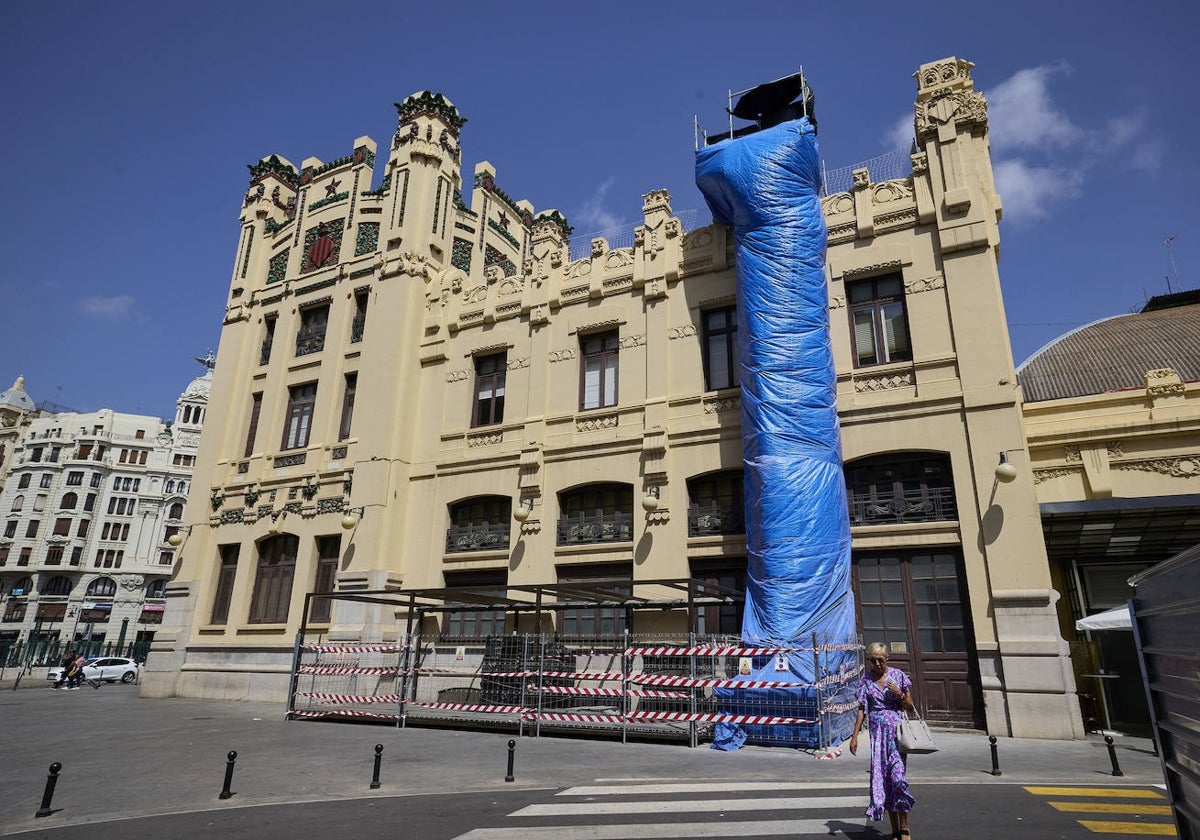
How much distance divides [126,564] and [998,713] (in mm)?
85409

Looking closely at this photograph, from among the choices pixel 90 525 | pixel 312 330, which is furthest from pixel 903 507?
pixel 90 525

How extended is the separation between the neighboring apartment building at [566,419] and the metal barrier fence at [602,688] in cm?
168

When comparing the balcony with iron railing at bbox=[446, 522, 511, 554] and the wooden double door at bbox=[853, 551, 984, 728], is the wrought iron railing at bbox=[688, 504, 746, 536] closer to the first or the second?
the wooden double door at bbox=[853, 551, 984, 728]

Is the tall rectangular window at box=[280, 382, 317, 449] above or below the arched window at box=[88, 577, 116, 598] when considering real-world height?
above

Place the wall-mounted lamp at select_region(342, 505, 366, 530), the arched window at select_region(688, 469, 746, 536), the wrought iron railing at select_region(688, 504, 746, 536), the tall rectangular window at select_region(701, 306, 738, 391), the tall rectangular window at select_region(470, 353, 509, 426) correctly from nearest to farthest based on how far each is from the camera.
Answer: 1. the wrought iron railing at select_region(688, 504, 746, 536)
2. the arched window at select_region(688, 469, 746, 536)
3. the tall rectangular window at select_region(701, 306, 738, 391)
4. the wall-mounted lamp at select_region(342, 505, 366, 530)
5. the tall rectangular window at select_region(470, 353, 509, 426)

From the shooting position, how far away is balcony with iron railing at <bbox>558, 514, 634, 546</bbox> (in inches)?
786

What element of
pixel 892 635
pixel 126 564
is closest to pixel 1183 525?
pixel 892 635

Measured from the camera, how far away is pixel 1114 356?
25.8 m

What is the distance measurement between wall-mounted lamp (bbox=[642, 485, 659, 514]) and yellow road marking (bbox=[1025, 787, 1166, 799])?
11104mm

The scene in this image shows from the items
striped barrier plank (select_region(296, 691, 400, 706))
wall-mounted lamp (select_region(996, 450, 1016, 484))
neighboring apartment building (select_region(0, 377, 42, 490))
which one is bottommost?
striped barrier plank (select_region(296, 691, 400, 706))

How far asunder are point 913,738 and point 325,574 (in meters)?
21.0

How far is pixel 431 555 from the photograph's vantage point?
22578 mm

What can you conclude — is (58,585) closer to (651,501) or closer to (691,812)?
(651,501)

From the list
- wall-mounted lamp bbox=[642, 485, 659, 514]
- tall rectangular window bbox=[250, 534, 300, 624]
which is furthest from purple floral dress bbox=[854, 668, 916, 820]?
tall rectangular window bbox=[250, 534, 300, 624]
